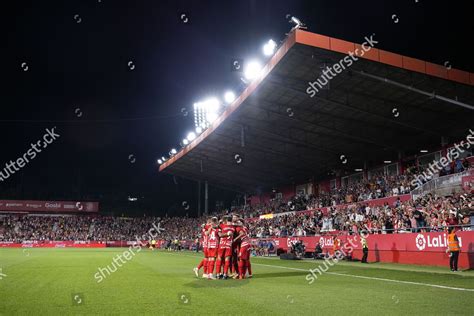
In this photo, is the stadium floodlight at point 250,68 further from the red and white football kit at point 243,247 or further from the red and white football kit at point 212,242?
the red and white football kit at point 212,242

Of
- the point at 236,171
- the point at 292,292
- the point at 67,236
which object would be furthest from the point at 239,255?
the point at 67,236

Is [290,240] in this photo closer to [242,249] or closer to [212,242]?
[242,249]

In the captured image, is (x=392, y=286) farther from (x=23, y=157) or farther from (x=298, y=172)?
(x=23, y=157)

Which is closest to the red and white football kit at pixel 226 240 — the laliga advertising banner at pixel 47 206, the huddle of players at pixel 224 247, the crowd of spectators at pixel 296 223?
the huddle of players at pixel 224 247

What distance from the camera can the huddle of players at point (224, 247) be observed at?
1438 centimetres

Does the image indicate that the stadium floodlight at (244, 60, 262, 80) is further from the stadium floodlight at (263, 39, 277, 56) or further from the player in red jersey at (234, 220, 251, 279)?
the player in red jersey at (234, 220, 251, 279)

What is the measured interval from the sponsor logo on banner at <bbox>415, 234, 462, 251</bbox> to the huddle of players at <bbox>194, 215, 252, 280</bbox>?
9986 millimetres

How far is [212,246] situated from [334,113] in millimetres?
19787

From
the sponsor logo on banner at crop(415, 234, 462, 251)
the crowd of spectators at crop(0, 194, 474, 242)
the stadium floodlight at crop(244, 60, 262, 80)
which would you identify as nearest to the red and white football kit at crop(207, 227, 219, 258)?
the crowd of spectators at crop(0, 194, 474, 242)

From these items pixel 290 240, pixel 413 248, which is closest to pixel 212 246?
pixel 413 248

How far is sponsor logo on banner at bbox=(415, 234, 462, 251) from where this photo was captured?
2011 centimetres

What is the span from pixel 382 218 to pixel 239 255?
14.6 m

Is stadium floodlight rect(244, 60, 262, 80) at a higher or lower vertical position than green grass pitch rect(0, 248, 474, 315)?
higher

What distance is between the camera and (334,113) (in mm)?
31766
